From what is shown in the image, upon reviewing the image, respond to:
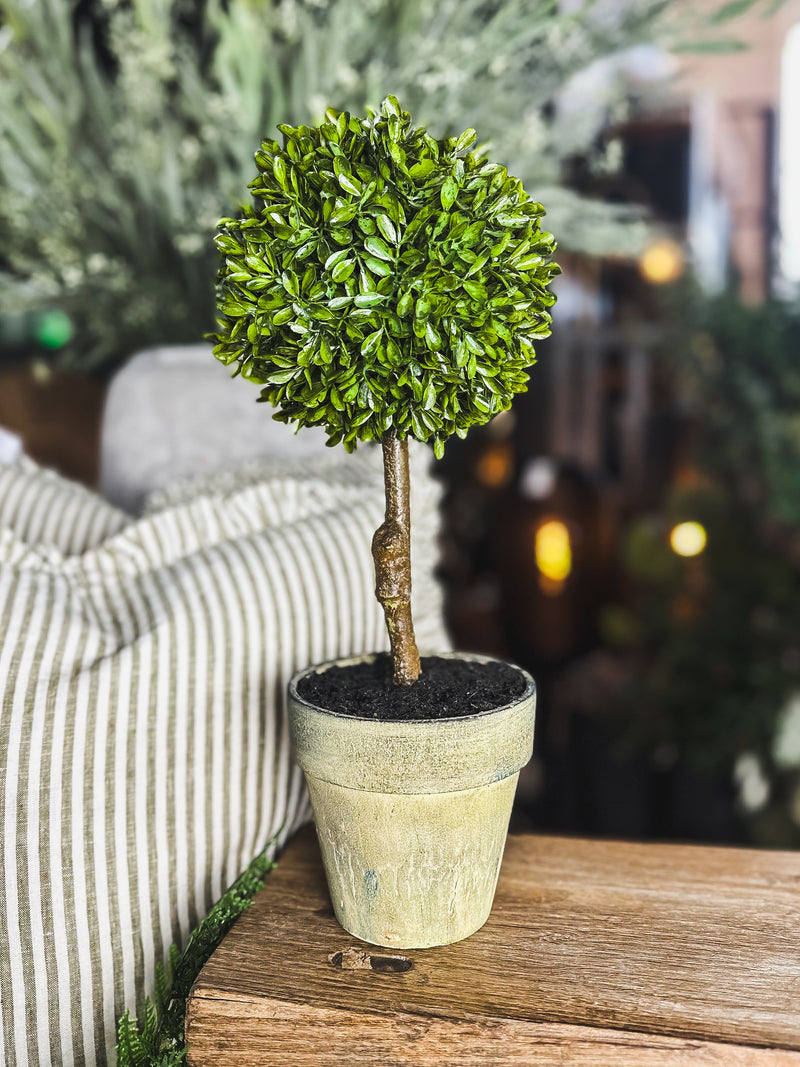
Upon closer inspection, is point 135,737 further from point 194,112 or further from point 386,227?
point 194,112

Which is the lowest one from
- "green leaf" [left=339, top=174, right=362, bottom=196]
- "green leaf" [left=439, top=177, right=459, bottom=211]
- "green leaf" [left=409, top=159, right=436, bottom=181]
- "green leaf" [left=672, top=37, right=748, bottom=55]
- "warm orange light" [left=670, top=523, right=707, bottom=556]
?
"warm orange light" [left=670, top=523, right=707, bottom=556]

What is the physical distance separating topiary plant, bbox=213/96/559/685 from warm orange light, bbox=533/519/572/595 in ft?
7.47

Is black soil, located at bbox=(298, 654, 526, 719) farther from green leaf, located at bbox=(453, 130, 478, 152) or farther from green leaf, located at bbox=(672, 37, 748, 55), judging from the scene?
green leaf, located at bbox=(672, 37, 748, 55)

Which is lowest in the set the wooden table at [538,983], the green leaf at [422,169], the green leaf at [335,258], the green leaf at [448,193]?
the wooden table at [538,983]

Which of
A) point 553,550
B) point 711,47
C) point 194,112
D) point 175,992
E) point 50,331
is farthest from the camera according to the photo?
point 553,550

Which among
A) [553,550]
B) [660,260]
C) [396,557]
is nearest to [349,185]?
[396,557]

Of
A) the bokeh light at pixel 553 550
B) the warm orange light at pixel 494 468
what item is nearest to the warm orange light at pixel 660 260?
the warm orange light at pixel 494 468

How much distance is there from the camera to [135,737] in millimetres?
704

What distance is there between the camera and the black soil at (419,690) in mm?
608

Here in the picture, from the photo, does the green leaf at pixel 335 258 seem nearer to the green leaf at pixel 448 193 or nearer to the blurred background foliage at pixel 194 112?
the green leaf at pixel 448 193

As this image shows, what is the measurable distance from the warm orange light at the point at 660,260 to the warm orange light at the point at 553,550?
1049 millimetres

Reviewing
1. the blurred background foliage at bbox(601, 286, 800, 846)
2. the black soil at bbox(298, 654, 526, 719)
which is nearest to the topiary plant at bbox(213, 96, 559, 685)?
the black soil at bbox(298, 654, 526, 719)

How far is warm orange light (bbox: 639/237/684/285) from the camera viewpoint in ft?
10.7

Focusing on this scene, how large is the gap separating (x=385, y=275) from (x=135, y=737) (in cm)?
41
